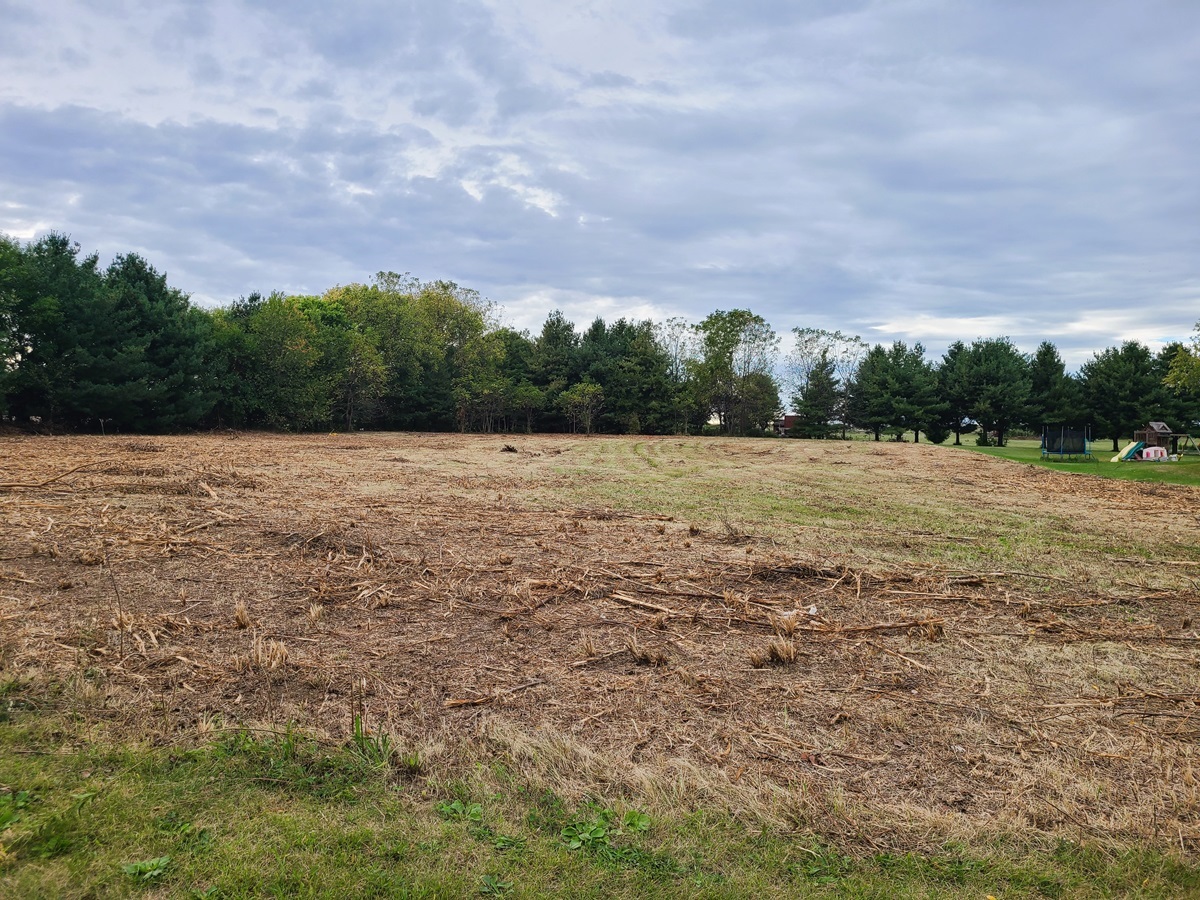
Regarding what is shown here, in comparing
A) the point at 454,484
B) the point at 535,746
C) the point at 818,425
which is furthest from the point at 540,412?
the point at 535,746

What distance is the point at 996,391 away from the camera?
5597 centimetres

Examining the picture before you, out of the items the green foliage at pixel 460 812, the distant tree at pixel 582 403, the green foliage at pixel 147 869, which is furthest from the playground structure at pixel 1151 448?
the green foliage at pixel 147 869

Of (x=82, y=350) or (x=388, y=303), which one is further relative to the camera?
(x=388, y=303)

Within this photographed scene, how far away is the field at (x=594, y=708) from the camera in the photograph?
2.80 m

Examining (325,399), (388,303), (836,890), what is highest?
(388,303)

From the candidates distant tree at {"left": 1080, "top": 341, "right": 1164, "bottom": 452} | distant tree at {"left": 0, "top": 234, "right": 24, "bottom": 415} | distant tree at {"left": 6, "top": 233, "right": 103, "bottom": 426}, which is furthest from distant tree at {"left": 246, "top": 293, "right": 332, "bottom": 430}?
distant tree at {"left": 1080, "top": 341, "right": 1164, "bottom": 452}

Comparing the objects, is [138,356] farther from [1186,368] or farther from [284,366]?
[1186,368]

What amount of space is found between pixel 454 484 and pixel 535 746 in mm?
12306

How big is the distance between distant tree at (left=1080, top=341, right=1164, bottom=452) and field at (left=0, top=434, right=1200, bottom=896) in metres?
54.1

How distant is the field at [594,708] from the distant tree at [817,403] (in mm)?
52991

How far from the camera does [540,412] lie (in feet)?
195

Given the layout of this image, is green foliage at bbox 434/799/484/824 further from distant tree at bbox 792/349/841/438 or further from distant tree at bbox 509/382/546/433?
distant tree at bbox 792/349/841/438

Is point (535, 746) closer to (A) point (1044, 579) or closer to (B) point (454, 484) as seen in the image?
(A) point (1044, 579)

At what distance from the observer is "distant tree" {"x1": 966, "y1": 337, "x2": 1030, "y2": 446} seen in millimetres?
56094
